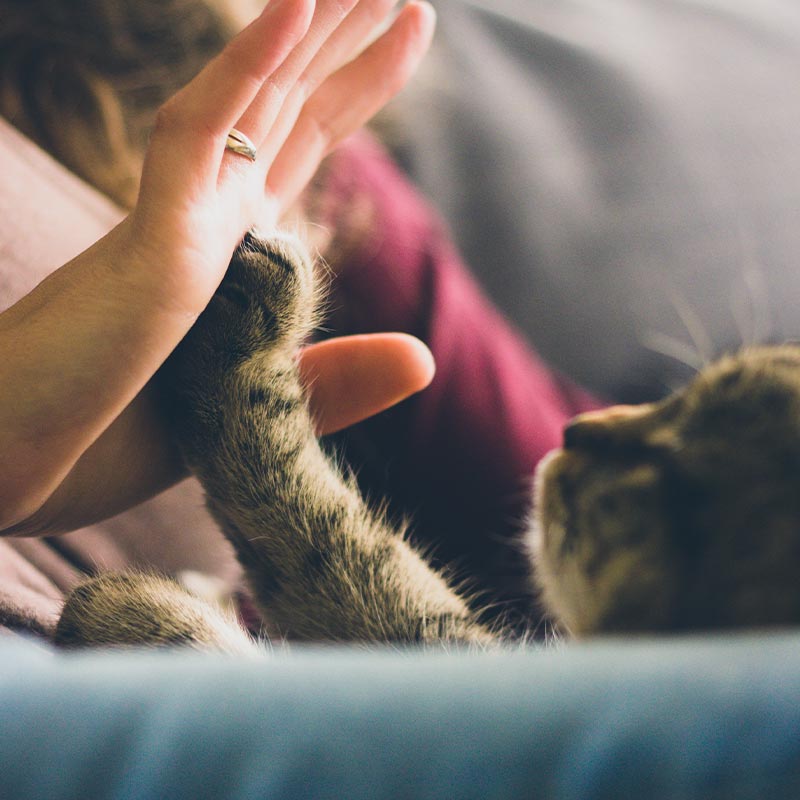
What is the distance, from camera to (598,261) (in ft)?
2.44

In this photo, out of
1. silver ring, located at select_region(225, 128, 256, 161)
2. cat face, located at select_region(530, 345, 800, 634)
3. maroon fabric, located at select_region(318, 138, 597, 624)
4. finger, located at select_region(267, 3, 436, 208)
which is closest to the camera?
cat face, located at select_region(530, 345, 800, 634)

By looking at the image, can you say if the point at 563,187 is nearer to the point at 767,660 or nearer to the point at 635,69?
the point at 635,69

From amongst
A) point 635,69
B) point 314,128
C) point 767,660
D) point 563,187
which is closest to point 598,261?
point 563,187

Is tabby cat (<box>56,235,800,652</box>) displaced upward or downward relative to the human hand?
downward

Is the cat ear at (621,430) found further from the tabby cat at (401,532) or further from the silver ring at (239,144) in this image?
the silver ring at (239,144)

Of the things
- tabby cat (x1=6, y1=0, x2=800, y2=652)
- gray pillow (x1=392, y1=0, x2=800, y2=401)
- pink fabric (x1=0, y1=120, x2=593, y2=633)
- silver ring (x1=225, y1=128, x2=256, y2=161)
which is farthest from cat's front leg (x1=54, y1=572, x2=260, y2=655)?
gray pillow (x1=392, y1=0, x2=800, y2=401)

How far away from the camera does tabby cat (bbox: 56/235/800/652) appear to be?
32cm

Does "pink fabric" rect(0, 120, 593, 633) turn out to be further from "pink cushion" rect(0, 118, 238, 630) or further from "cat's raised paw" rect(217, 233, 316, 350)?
"cat's raised paw" rect(217, 233, 316, 350)

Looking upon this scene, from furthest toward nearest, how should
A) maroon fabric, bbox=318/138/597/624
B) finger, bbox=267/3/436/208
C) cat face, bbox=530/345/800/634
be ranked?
1. maroon fabric, bbox=318/138/597/624
2. finger, bbox=267/3/436/208
3. cat face, bbox=530/345/800/634

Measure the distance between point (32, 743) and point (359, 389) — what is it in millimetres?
286

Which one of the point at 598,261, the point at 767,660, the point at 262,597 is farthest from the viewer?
the point at 598,261

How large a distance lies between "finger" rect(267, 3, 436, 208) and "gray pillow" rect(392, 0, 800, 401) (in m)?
0.23

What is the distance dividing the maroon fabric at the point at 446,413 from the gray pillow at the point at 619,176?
0.08 metres

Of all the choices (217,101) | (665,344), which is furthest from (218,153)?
(665,344)
